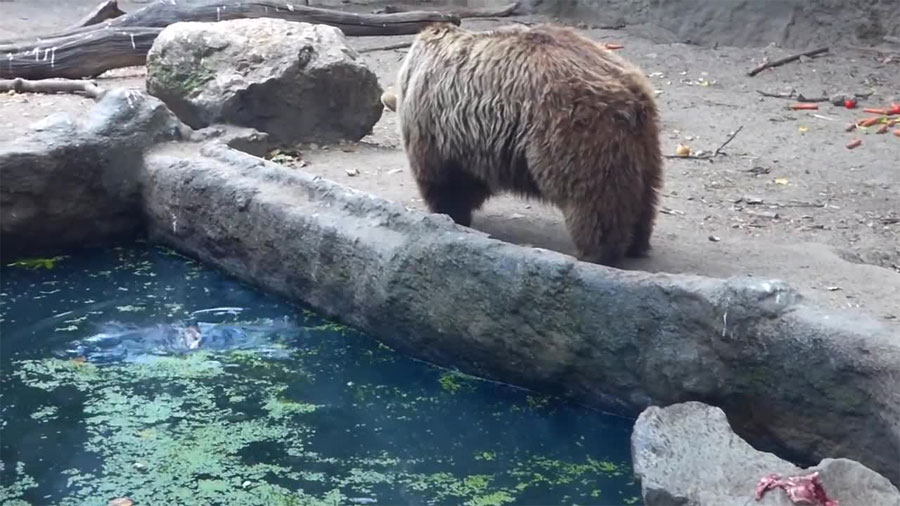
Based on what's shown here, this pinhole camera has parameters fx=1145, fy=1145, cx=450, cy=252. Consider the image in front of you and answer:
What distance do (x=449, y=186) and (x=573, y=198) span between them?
1.00 metres

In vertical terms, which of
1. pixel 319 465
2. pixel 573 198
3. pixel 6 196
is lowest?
pixel 319 465

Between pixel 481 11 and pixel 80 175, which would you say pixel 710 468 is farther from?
pixel 481 11

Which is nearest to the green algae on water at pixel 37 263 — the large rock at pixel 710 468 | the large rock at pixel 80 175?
the large rock at pixel 80 175

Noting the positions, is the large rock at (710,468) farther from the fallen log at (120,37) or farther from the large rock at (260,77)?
the fallen log at (120,37)

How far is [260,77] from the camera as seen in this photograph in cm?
794

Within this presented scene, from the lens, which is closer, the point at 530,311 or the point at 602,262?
the point at 530,311

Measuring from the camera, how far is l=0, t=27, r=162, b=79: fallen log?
9.70m

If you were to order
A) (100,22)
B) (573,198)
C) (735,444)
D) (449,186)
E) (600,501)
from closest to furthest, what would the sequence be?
(735,444) → (600,501) → (573,198) → (449,186) → (100,22)

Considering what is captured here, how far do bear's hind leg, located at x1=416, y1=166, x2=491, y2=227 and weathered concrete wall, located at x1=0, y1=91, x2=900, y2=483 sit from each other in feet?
1.57

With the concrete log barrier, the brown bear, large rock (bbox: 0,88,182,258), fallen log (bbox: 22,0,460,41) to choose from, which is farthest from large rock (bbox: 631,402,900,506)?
fallen log (bbox: 22,0,460,41)

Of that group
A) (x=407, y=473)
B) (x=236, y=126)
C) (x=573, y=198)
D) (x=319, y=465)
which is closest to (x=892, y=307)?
(x=573, y=198)

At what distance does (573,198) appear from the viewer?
5402 mm

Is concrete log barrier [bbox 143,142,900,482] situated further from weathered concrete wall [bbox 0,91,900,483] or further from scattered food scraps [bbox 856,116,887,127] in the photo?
scattered food scraps [bbox 856,116,887,127]

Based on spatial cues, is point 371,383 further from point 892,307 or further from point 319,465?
point 892,307
